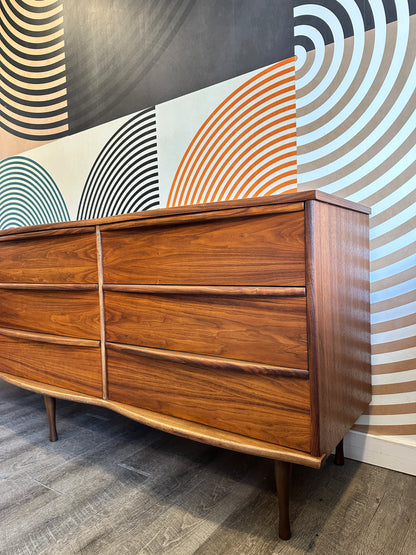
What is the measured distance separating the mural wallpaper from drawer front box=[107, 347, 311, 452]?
22.2 inches

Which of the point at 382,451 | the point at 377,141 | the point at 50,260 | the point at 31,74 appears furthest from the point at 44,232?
the point at 31,74

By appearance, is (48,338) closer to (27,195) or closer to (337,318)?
(337,318)

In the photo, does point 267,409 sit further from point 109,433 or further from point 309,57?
point 309,57

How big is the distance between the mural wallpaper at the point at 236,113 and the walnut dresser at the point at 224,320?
0.50 ft

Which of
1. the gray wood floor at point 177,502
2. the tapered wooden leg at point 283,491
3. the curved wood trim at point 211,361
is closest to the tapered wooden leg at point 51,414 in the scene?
the gray wood floor at point 177,502

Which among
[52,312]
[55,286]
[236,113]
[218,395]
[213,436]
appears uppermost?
[236,113]

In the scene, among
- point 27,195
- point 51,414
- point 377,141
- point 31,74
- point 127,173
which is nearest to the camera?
point 377,141

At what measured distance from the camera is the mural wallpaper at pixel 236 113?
1.31m

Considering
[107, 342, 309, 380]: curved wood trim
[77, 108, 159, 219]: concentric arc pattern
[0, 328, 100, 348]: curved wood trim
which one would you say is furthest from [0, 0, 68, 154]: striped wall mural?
[107, 342, 309, 380]: curved wood trim

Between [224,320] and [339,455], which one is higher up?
[224,320]

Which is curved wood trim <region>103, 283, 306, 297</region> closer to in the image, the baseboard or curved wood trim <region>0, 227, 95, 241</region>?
curved wood trim <region>0, 227, 95, 241</region>

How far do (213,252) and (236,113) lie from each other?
2.72 ft

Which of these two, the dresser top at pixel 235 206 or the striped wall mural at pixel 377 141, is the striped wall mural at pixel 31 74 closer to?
the dresser top at pixel 235 206

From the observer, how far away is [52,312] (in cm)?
150
